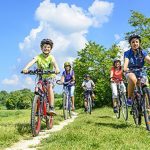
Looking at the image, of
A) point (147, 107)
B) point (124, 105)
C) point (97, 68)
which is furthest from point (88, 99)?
point (97, 68)

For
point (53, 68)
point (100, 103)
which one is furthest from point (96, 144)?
point (100, 103)

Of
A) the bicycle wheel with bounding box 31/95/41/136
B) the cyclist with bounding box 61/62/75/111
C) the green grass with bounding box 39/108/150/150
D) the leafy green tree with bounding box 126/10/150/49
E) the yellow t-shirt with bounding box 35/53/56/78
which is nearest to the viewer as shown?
the green grass with bounding box 39/108/150/150

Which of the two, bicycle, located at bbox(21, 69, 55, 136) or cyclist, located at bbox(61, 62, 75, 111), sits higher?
cyclist, located at bbox(61, 62, 75, 111)

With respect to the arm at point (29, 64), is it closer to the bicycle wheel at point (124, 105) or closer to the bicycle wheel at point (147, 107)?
the bicycle wheel at point (147, 107)

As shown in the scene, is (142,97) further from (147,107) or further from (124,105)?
(124,105)

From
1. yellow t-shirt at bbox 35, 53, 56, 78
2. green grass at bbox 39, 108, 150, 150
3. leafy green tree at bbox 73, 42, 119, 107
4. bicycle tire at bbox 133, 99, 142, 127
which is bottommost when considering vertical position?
green grass at bbox 39, 108, 150, 150

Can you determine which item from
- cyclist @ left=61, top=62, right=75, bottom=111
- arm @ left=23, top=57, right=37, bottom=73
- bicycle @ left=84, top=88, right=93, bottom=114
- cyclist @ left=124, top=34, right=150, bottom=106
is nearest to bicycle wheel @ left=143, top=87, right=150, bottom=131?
cyclist @ left=124, top=34, right=150, bottom=106

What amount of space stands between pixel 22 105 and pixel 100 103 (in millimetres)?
99690

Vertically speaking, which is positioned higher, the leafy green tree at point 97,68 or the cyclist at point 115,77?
the leafy green tree at point 97,68

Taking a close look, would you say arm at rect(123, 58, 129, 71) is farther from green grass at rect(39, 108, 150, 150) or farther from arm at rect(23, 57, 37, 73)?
arm at rect(23, 57, 37, 73)

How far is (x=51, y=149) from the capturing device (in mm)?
7406

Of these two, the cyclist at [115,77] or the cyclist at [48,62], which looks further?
the cyclist at [115,77]

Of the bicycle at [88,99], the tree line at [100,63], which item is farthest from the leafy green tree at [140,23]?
the bicycle at [88,99]

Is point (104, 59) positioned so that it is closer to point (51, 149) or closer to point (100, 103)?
point (100, 103)
